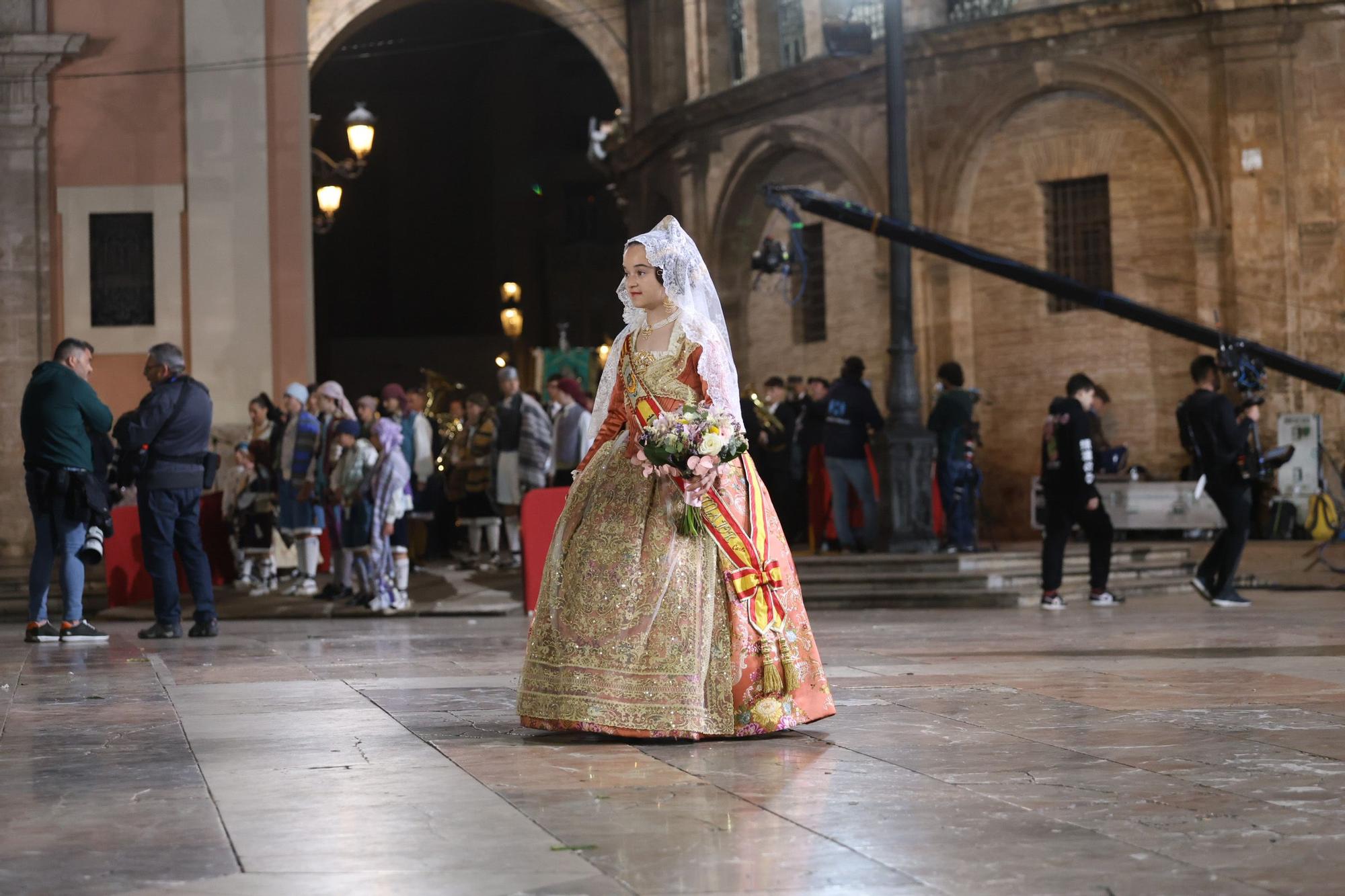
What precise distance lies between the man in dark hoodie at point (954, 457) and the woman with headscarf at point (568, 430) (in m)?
3.47

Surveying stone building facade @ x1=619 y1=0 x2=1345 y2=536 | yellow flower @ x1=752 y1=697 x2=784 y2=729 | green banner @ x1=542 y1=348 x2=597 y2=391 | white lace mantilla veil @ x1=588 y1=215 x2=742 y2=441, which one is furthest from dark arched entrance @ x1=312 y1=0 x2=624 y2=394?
yellow flower @ x1=752 y1=697 x2=784 y2=729

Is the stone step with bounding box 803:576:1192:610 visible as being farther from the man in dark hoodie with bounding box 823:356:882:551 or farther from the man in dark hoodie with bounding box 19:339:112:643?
the man in dark hoodie with bounding box 19:339:112:643

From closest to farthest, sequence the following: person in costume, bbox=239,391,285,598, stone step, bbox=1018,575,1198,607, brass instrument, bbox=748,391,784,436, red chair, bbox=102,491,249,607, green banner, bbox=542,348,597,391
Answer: stone step, bbox=1018,575,1198,607 < red chair, bbox=102,491,249,607 < person in costume, bbox=239,391,285,598 < brass instrument, bbox=748,391,784,436 < green banner, bbox=542,348,597,391

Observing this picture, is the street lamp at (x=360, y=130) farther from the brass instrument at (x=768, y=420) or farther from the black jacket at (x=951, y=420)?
the black jacket at (x=951, y=420)

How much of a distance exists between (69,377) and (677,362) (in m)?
5.99

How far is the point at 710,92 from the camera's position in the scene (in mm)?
29875

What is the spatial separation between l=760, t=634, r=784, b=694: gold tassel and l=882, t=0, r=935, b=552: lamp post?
977 cm

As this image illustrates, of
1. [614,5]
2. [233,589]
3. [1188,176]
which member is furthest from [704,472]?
[614,5]

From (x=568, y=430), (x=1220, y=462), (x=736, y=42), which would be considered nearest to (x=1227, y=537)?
(x=1220, y=462)

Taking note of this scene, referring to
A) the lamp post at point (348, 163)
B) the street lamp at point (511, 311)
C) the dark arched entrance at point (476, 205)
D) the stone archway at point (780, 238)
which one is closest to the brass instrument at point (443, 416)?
the lamp post at point (348, 163)

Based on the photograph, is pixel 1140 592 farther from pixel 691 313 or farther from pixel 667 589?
pixel 667 589

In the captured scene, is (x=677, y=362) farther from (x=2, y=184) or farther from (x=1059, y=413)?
(x=2, y=184)

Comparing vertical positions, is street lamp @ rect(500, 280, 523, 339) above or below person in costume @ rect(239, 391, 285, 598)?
above

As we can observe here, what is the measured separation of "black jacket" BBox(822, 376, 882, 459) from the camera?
624 inches
